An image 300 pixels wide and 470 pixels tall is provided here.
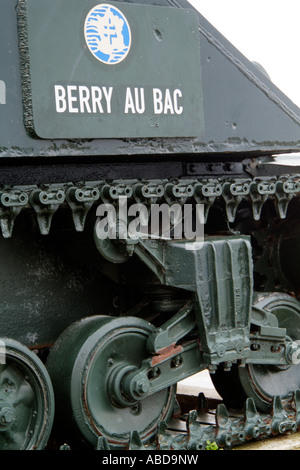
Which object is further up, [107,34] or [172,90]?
[107,34]

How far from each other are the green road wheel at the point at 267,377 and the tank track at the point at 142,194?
769 mm

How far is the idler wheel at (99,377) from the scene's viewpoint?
21.5ft

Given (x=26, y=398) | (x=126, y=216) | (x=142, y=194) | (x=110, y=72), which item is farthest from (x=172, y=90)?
(x=26, y=398)

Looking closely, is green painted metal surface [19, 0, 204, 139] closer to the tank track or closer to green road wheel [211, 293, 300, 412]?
the tank track

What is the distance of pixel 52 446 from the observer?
22.9 feet

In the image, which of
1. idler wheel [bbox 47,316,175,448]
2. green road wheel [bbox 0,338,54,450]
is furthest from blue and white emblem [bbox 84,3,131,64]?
green road wheel [bbox 0,338,54,450]

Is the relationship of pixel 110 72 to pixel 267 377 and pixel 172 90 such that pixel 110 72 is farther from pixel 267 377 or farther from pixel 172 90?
pixel 267 377

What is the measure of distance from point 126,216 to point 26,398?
1.32 m

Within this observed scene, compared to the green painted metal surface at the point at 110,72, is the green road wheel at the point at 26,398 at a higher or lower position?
lower

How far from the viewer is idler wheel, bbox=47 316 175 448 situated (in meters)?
6.55

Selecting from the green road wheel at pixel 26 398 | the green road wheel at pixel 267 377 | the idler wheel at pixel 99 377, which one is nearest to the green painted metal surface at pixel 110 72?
the idler wheel at pixel 99 377

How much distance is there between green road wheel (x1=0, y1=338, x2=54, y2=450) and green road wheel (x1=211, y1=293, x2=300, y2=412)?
180 centimetres

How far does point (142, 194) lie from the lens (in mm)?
6562

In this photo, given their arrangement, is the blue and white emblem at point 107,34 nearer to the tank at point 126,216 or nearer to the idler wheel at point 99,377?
the tank at point 126,216
